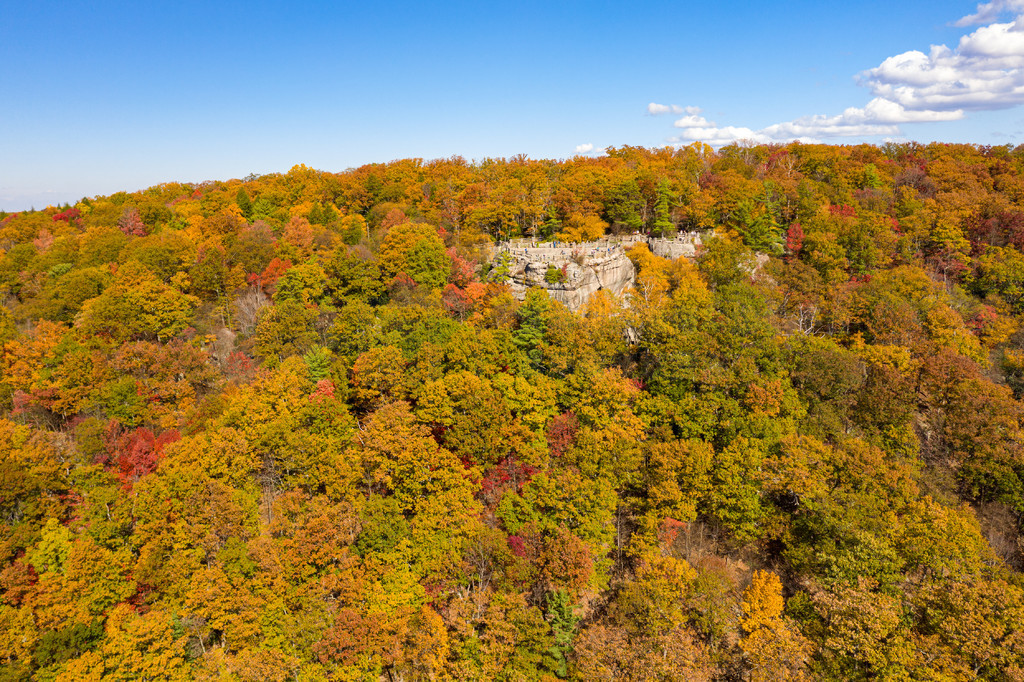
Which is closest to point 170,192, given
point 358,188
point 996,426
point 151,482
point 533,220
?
point 358,188

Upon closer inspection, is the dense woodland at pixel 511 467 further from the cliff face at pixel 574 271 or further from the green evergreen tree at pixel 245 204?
the green evergreen tree at pixel 245 204

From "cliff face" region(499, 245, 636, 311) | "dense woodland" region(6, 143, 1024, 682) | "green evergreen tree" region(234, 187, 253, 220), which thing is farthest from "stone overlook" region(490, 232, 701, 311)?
"green evergreen tree" region(234, 187, 253, 220)

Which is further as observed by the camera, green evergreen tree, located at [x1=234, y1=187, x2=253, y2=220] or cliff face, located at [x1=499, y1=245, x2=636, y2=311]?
green evergreen tree, located at [x1=234, y1=187, x2=253, y2=220]

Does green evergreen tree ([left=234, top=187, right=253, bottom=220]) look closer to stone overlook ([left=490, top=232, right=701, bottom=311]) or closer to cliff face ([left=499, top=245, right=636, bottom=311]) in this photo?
stone overlook ([left=490, top=232, right=701, bottom=311])

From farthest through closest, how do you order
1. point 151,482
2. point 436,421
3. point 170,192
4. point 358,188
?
point 170,192 < point 358,188 < point 436,421 < point 151,482

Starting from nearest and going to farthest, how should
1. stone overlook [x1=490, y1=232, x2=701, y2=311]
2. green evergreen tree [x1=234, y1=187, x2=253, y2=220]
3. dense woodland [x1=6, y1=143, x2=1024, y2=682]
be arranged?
dense woodland [x1=6, y1=143, x2=1024, y2=682], stone overlook [x1=490, y1=232, x2=701, y2=311], green evergreen tree [x1=234, y1=187, x2=253, y2=220]

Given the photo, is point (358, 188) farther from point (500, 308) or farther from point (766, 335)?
point (766, 335)

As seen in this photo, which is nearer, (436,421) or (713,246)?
(436,421)

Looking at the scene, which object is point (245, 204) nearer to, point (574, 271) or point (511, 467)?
point (574, 271)
